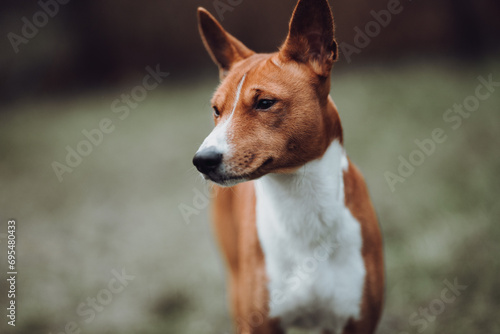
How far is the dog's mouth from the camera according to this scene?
78.7 inches

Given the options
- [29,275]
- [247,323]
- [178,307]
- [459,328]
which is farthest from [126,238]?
[459,328]

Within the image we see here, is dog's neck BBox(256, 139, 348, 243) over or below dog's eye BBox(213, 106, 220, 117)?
below

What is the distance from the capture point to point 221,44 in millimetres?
2637

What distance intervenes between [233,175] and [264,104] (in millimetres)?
386

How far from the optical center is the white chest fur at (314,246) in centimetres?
230

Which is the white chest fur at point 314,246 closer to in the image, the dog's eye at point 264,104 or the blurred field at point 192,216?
the dog's eye at point 264,104

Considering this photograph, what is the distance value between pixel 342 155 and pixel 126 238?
12.9ft

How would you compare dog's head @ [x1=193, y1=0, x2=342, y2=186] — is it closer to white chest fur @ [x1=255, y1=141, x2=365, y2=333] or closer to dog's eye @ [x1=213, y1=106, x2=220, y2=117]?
dog's eye @ [x1=213, y1=106, x2=220, y2=117]

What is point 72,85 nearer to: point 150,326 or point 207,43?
point 150,326

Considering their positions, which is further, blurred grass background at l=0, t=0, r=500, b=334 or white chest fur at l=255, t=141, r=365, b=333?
blurred grass background at l=0, t=0, r=500, b=334

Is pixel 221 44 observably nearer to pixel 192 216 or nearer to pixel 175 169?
pixel 192 216

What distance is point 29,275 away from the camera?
191 inches

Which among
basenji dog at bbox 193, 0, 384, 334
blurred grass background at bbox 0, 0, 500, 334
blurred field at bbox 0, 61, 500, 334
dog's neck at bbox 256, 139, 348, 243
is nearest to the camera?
basenji dog at bbox 193, 0, 384, 334

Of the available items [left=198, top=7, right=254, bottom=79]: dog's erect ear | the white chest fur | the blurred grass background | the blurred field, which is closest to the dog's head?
the white chest fur
